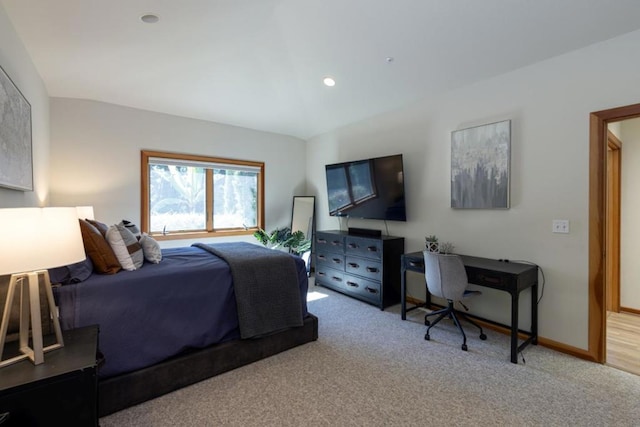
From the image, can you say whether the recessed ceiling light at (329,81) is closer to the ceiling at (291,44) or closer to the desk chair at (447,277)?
the ceiling at (291,44)

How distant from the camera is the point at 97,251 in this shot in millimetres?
2062

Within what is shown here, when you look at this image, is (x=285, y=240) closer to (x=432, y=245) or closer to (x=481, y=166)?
(x=432, y=245)

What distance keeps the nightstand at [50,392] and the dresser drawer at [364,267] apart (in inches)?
113

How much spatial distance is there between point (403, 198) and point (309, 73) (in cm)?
188

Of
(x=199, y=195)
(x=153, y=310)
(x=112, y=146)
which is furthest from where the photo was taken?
(x=199, y=195)

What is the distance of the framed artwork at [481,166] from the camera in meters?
2.94

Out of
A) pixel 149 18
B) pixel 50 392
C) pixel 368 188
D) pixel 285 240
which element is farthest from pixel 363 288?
pixel 149 18

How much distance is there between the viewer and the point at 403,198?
372 cm

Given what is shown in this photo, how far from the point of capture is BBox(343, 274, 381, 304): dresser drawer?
369 centimetres

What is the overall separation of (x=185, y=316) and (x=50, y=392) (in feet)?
3.04

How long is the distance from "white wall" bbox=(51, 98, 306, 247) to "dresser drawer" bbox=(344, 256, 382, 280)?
2.38 metres

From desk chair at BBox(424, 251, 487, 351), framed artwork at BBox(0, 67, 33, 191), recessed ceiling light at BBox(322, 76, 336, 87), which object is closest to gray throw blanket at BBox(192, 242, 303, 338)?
desk chair at BBox(424, 251, 487, 351)

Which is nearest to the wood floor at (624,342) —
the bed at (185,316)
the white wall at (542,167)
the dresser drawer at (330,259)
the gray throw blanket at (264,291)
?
the white wall at (542,167)

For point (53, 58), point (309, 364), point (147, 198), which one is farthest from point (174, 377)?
point (53, 58)
